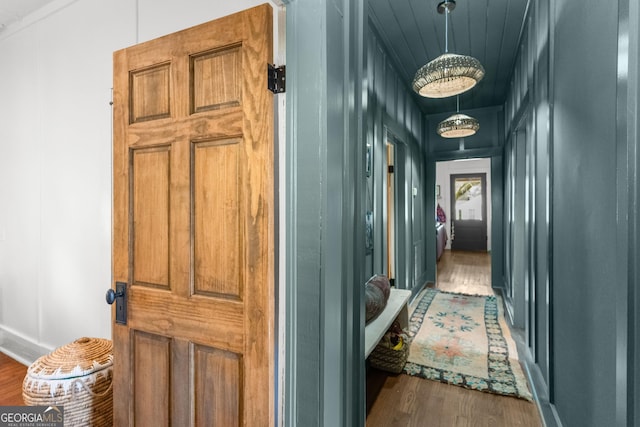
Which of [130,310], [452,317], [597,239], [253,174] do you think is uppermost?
[253,174]

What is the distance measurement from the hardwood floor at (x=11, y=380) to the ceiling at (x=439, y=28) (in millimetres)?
3098

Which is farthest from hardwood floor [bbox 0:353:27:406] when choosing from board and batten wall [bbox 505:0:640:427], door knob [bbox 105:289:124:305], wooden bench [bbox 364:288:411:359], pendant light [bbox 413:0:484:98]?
pendant light [bbox 413:0:484:98]

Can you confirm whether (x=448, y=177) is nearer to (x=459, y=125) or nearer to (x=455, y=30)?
(x=459, y=125)

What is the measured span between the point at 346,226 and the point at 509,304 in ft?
12.9

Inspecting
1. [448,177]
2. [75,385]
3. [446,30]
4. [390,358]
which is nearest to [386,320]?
[390,358]

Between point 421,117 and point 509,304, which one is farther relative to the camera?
point 421,117

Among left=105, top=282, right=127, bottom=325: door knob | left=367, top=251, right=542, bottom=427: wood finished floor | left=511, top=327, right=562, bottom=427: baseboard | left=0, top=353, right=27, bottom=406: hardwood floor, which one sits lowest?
left=367, top=251, right=542, bottom=427: wood finished floor

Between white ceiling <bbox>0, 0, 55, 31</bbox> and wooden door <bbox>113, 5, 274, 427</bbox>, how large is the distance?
6.72ft

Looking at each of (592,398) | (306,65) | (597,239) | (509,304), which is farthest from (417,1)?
(509,304)

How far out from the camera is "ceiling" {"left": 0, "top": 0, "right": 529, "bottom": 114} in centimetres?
263

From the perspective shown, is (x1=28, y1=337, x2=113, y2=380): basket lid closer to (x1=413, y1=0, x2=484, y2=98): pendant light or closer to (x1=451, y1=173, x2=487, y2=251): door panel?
(x1=413, y1=0, x2=484, y2=98): pendant light

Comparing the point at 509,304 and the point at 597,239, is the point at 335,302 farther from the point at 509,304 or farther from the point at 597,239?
the point at 509,304

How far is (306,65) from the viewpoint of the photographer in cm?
107


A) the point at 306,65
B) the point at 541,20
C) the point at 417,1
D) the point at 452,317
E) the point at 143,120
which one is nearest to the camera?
the point at 306,65
